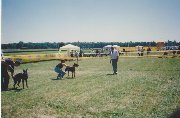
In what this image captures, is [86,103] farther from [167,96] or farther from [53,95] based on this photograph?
[167,96]

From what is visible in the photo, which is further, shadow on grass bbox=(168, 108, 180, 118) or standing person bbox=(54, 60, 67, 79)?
standing person bbox=(54, 60, 67, 79)

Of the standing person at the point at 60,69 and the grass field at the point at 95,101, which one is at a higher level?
the standing person at the point at 60,69

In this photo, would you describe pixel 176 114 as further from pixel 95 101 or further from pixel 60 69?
pixel 60 69

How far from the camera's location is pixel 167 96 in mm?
10430

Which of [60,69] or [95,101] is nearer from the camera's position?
[95,101]

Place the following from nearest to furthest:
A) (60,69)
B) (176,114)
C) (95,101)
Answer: (176,114) < (95,101) < (60,69)

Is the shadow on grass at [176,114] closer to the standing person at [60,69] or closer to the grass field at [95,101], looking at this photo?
the grass field at [95,101]

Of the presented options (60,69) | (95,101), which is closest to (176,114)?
(95,101)

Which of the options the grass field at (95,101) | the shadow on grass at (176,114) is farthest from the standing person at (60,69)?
the shadow on grass at (176,114)

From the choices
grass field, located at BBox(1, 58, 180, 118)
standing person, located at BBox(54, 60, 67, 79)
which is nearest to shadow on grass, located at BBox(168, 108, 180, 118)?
grass field, located at BBox(1, 58, 180, 118)

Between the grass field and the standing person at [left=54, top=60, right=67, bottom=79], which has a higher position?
the standing person at [left=54, top=60, right=67, bottom=79]

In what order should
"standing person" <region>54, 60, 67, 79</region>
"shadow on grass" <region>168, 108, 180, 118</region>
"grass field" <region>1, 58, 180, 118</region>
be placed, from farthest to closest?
1. "standing person" <region>54, 60, 67, 79</region>
2. "grass field" <region>1, 58, 180, 118</region>
3. "shadow on grass" <region>168, 108, 180, 118</region>

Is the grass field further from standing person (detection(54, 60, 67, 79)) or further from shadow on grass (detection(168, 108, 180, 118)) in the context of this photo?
standing person (detection(54, 60, 67, 79))

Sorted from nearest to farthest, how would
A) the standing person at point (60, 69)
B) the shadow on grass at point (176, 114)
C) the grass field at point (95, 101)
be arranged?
1. the shadow on grass at point (176, 114)
2. the grass field at point (95, 101)
3. the standing person at point (60, 69)
